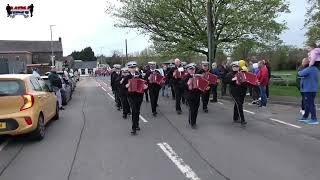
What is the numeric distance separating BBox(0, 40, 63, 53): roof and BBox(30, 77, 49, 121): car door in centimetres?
11197

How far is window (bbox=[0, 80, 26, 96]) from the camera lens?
10875mm

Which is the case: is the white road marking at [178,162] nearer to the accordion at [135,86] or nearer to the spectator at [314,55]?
the accordion at [135,86]

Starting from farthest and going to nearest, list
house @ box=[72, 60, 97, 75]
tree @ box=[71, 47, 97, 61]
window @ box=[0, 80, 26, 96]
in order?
1. tree @ box=[71, 47, 97, 61]
2. house @ box=[72, 60, 97, 75]
3. window @ box=[0, 80, 26, 96]

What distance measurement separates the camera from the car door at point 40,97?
11.6 m

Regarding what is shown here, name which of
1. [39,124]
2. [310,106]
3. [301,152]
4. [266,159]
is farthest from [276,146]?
[39,124]

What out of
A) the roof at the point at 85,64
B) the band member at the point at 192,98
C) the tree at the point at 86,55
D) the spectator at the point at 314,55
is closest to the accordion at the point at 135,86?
the band member at the point at 192,98

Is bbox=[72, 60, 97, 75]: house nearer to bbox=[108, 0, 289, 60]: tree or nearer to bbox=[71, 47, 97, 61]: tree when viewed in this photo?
bbox=[71, 47, 97, 61]: tree

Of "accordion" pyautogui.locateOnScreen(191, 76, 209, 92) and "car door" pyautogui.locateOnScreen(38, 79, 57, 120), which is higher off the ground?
"accordion" pyautogui.locateOnScreen(191, 76, 209, 92)

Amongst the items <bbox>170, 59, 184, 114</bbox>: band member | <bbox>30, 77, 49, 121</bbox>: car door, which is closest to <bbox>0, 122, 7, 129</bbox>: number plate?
<bbox>30, 77, 49, 121</bbox>: car door

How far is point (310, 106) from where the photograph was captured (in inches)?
522

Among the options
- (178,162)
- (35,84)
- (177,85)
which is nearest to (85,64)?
(177,85)

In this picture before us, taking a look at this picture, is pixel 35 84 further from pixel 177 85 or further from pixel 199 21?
pixel 199 21

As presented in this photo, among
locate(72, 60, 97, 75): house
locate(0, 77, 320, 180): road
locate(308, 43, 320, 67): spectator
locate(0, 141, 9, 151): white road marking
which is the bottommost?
locate(72, 60, 97, 75): house

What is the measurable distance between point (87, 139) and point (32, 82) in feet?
6.44
